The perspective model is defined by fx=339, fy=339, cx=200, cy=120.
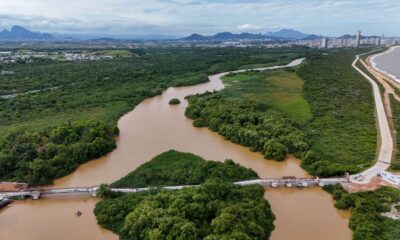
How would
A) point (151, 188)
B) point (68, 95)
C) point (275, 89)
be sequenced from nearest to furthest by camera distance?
point (151, 188) < point (68, 95) < point (275, 89)

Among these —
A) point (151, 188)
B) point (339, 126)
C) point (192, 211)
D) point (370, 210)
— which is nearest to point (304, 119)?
point (339, 126)

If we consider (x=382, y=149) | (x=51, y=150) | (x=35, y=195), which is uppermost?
(x=51, y=150)

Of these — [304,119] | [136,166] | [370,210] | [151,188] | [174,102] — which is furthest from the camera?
[174,102]

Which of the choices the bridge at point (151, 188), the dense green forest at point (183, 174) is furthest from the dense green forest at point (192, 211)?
the bridge at point (151, 188)

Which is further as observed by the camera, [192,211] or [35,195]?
[35,195]

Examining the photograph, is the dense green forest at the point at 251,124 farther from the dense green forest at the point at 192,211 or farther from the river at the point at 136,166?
the dense green forest at the point at 192,211

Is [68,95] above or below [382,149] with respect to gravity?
above

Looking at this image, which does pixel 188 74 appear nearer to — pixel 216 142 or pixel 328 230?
pixel 216 142

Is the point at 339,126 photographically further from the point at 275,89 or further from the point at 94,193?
the point at 94,193
